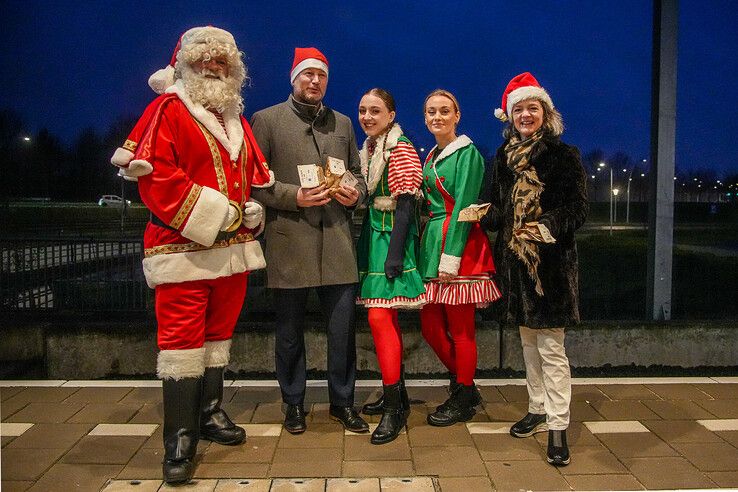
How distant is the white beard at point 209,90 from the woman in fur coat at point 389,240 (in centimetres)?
81

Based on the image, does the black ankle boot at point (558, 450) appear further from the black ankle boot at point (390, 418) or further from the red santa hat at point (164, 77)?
the red santa hat at point (164, 77)

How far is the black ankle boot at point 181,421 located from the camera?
312 cm

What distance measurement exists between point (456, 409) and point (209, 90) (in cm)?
229

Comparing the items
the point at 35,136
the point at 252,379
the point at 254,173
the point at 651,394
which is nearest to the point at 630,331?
the point at 651,394

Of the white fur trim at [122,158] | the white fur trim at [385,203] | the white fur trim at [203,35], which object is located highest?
the white fur trim at [203,35]

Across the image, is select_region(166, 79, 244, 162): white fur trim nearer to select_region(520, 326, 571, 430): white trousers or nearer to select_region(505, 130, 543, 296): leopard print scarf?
select_region(505, 130, 543, 296): leopard print scarf

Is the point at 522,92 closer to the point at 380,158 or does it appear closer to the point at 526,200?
the point at 526,200

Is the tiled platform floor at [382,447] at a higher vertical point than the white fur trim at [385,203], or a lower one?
lower

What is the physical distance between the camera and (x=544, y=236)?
126 inches

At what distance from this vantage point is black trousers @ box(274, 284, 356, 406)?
3697 millimetres

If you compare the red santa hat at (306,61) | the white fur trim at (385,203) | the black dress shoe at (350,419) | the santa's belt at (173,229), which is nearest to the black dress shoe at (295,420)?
the black dress shoe at (350,419)

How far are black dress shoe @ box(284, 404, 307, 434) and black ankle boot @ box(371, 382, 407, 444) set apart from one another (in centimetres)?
43

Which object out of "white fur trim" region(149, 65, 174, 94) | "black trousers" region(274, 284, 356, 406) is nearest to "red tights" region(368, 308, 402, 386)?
"black trousers" region(274, 284, 356, 406)

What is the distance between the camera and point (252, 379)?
4855 millimetres
